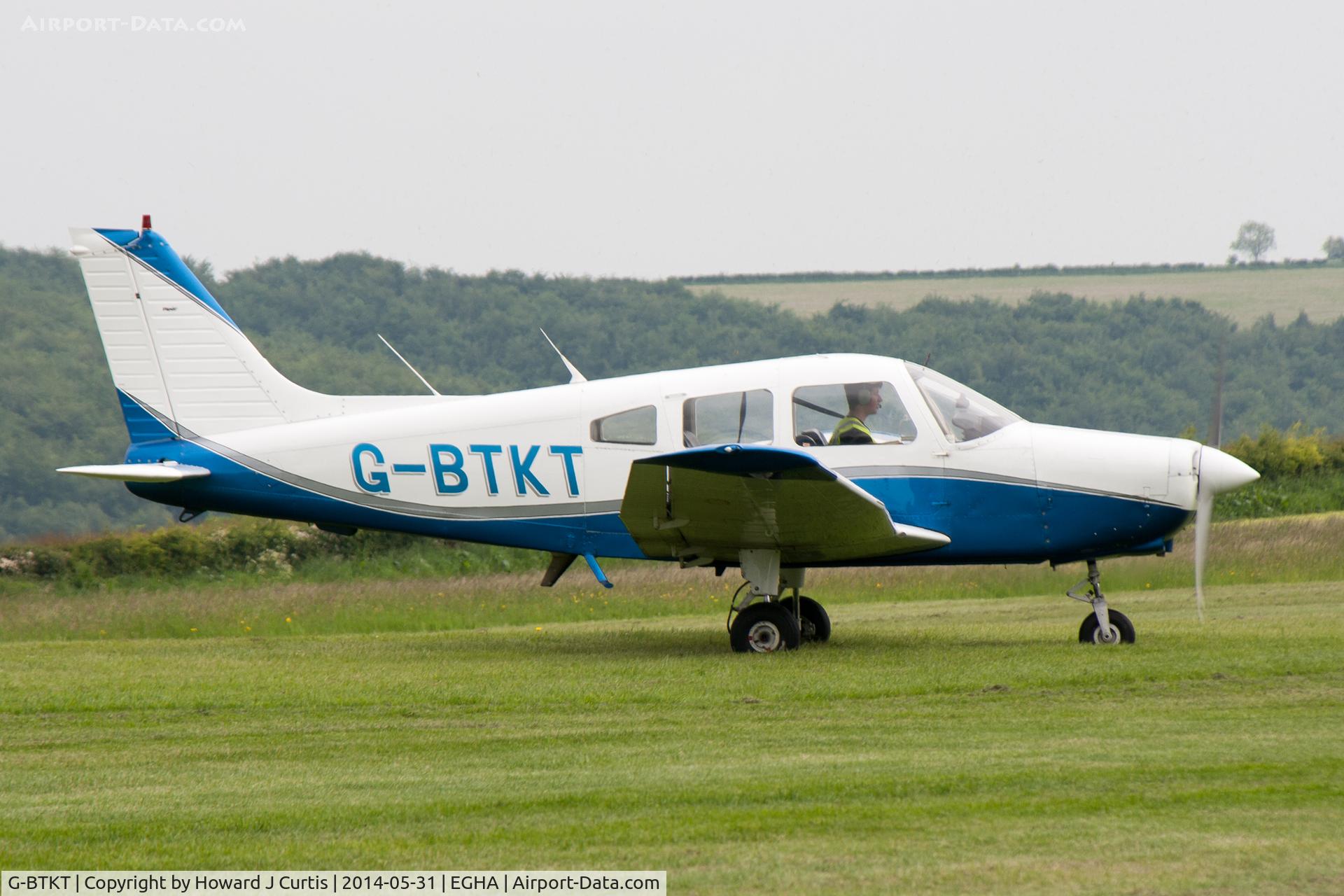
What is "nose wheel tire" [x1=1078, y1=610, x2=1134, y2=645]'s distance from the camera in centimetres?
1090

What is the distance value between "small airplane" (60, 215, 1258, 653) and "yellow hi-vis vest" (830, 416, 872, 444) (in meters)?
0.01

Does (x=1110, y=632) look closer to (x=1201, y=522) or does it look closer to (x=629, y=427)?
(x=1201, y=522)

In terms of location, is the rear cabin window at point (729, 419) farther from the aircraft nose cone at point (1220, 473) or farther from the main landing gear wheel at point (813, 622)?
the aircraft nose cone at point (1220, 473)

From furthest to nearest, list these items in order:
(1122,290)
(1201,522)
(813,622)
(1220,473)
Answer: (1122,290) → (813,622) → (1201,522) → (1220,473)

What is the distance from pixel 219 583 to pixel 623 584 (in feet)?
20.0

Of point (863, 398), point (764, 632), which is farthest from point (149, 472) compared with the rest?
point (863, 398)

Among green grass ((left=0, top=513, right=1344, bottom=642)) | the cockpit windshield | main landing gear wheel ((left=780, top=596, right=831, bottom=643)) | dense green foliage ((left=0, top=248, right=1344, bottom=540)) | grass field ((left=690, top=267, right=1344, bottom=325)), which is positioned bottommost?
green grass ((left=0, top=513, right=1344, bottom=642))

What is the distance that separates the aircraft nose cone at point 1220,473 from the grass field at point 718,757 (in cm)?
114

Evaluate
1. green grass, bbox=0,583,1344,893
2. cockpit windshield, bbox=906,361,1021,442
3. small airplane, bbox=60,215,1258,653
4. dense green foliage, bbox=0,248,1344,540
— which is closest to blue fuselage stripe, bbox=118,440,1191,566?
small airplane, bbox=60,215,1258,653

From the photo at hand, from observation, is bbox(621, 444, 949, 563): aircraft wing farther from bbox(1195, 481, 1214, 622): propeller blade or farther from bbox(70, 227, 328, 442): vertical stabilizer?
bbox(70, 227, 328, 442): vertical stabilizer

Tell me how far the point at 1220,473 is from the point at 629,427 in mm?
4465

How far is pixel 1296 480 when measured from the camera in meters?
27.2

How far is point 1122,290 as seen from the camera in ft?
202

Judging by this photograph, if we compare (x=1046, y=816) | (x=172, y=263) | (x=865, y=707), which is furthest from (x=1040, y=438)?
(x=172, y=263)
